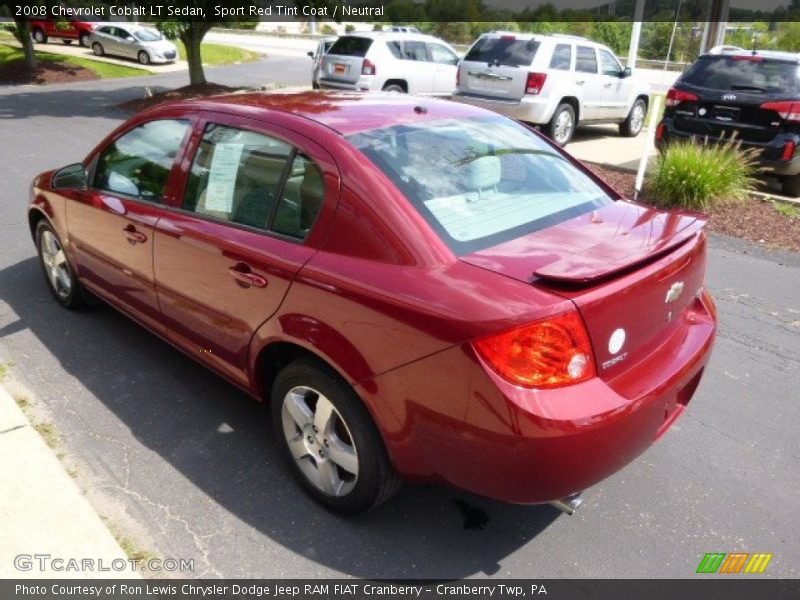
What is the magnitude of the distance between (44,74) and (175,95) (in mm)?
7467

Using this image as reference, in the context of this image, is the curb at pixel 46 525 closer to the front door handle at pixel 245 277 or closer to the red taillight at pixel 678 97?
the front door handle at pixel 245 277

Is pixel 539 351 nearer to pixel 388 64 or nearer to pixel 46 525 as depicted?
pixel 46 525

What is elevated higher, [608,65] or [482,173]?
[482,173]

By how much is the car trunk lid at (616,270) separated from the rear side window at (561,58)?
8.79 m

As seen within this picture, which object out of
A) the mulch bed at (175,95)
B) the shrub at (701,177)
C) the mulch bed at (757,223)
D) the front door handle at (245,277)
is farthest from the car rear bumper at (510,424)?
the mulch bed at (175,95)

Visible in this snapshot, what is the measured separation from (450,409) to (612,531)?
1080 millimetres

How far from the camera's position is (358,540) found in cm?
274

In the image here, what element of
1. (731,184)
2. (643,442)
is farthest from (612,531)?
(731,184)

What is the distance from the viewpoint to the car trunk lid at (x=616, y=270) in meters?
2.26

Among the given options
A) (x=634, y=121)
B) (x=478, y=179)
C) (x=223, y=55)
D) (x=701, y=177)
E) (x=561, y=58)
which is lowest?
(x=223, y=55)

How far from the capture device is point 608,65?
12.1 meters

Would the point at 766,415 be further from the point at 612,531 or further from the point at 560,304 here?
the point at 560,304

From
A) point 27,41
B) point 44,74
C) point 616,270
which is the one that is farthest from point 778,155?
point 27,41

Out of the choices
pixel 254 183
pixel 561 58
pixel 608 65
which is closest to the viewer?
pixel 254 183
